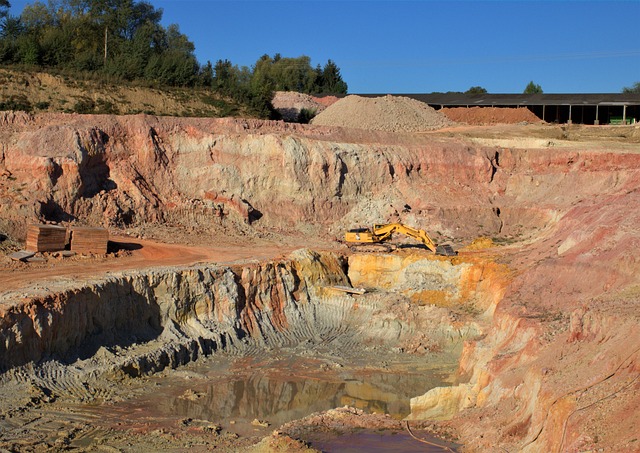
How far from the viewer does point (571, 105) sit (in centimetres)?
6556

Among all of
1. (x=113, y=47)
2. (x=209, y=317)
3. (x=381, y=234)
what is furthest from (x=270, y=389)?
(x=113, y=47)

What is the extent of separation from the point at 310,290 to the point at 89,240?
29.2 ft

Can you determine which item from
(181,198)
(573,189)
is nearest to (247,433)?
(181,198)

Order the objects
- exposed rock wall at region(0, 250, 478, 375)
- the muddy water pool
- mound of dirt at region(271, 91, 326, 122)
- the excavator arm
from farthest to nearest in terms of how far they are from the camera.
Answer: mound of dirt at region(271, 91, 326, 122) → the excavator arm → exposed rock wall at region(0, 250, 478, 375) → the muddy water pool

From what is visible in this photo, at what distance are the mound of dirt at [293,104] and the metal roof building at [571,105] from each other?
9643 millimetres

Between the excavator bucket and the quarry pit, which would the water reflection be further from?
the excavator bucket

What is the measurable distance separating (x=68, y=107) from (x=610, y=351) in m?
37.4

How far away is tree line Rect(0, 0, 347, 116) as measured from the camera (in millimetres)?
55469

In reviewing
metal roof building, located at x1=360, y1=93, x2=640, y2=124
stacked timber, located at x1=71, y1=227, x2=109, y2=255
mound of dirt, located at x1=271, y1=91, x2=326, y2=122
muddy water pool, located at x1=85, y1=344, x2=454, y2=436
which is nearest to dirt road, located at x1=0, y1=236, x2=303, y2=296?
stacked timber, located at x1=71, y1=227, x2=109, y2=255

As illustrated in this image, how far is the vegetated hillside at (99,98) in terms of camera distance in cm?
4859

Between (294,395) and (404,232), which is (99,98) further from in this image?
(294,395)

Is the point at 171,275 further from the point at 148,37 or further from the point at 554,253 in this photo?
the point at 148,37

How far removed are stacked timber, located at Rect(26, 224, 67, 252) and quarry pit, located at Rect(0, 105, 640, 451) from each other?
0.92 metres

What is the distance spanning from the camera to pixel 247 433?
23.6 meters
